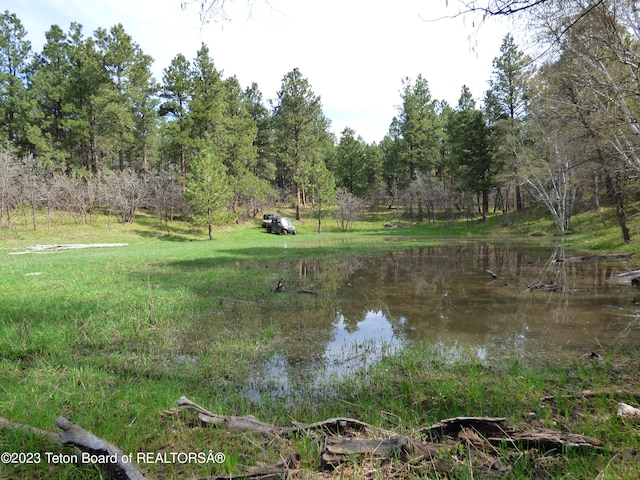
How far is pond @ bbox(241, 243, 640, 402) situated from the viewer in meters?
5.41

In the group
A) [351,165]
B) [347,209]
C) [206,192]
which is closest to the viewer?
[206,192]

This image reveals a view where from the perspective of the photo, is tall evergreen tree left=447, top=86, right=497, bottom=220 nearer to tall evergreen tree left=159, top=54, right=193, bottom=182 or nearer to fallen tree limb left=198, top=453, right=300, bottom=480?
tall evergreen tree left=159, top=54, right=193, bottom=182

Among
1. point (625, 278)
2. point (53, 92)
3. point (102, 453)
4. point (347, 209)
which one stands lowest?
point (625, 278)

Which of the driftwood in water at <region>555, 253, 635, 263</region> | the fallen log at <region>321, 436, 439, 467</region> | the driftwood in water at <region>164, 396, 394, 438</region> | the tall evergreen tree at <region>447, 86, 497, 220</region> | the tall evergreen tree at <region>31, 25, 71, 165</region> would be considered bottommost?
the driftwood in water at <region>555, 253, 635, 263</region>

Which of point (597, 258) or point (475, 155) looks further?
point (475, 155)

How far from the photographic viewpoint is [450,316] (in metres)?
7.65

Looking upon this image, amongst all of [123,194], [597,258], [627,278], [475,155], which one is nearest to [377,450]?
[627,278]

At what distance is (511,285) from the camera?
10.8 m

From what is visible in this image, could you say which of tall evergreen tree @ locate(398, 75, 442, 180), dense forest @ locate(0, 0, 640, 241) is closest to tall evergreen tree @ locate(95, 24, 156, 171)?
dense forest @ locate(0, 0, 640, 241)

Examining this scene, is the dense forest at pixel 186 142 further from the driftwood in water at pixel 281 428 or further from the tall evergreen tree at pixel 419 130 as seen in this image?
the driftwood in water at pixel 281 428

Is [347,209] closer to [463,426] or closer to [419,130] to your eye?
[419,130]

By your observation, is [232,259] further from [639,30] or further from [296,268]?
[639,30]

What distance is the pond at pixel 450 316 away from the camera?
17.7ft

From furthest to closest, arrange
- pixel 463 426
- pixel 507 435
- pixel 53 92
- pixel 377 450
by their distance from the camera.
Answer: pixel 53 92 → pixel 463 426 → pixel 507 435 → pixel 377 450
